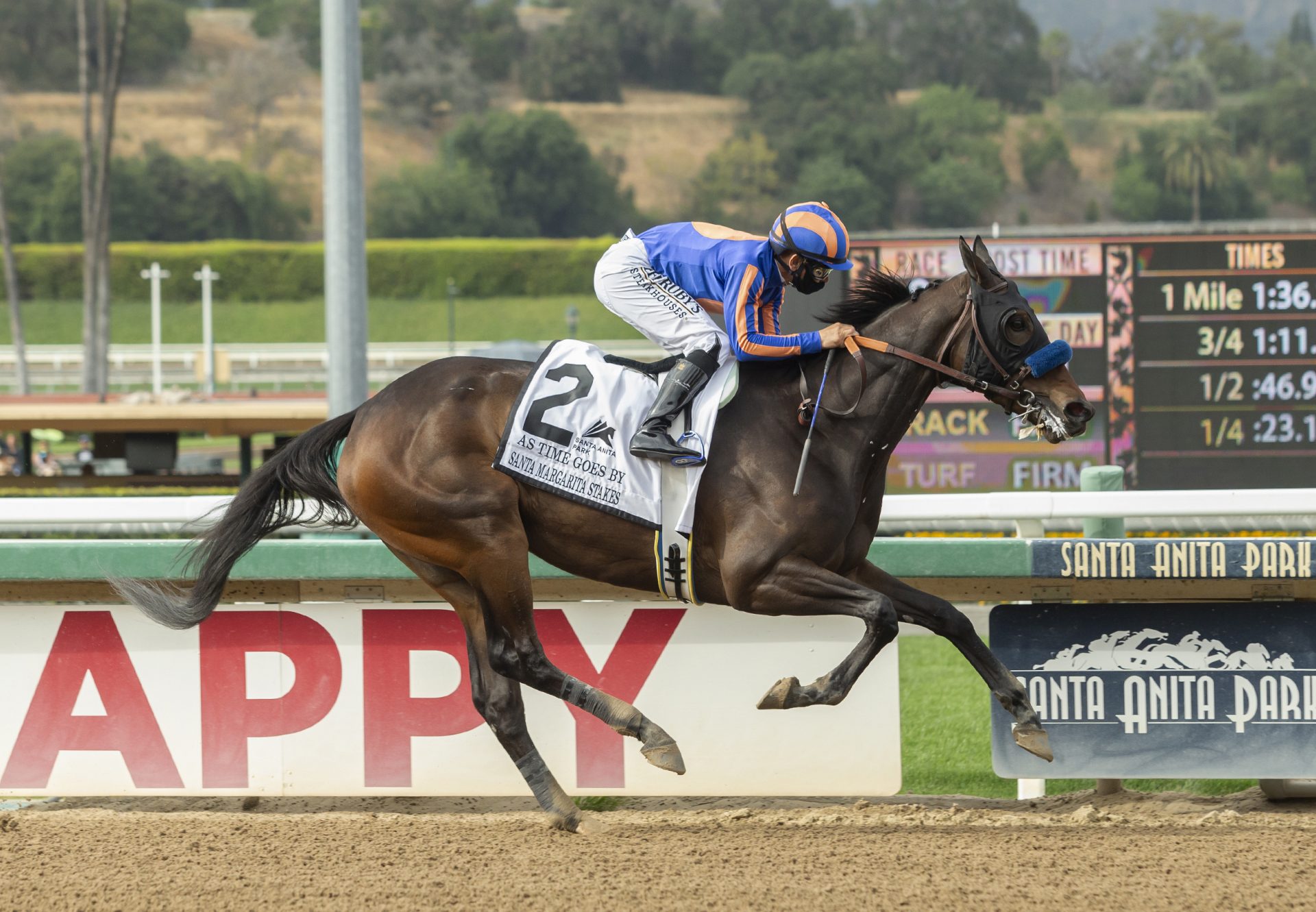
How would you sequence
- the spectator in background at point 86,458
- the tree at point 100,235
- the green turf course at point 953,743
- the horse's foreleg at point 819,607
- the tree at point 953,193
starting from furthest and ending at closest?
1. the tree at point 953,193
2. the tree at point 100,235
3. the spectator in background at point 86,458
4. the green turf course at point 953,743
5. the horse's foreleg at point 819,607

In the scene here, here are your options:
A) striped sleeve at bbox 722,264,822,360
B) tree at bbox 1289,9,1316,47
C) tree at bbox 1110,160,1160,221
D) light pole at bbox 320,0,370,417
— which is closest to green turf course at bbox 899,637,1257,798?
striped sleeve at bbox 722,264,822,360

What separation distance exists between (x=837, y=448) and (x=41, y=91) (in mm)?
94026

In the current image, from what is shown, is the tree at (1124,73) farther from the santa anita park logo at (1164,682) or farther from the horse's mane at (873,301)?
the horse's mane at (873,301)

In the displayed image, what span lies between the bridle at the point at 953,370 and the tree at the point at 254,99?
77794 mm

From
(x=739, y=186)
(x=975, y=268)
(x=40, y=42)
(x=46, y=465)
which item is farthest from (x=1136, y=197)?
(x=975, y=268)

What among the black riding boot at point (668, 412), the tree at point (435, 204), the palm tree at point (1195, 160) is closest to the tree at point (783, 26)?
the palm tree at point (1195, 160)

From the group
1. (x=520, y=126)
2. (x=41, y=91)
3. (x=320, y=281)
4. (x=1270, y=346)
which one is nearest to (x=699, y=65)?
(x=520, y=126)

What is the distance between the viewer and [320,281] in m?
60.3

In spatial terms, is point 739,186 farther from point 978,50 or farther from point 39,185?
point 978,50

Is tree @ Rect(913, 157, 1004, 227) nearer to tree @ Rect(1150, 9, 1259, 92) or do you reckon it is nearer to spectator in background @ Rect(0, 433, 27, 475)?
tree @ Rect(1150, 9, 1259, 92)

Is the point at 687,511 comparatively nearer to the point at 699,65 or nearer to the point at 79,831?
the point at 79,831

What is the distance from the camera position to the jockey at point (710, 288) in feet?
14.2

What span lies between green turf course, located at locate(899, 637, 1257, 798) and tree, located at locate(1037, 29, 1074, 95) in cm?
11411

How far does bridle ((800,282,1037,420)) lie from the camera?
169 inches
